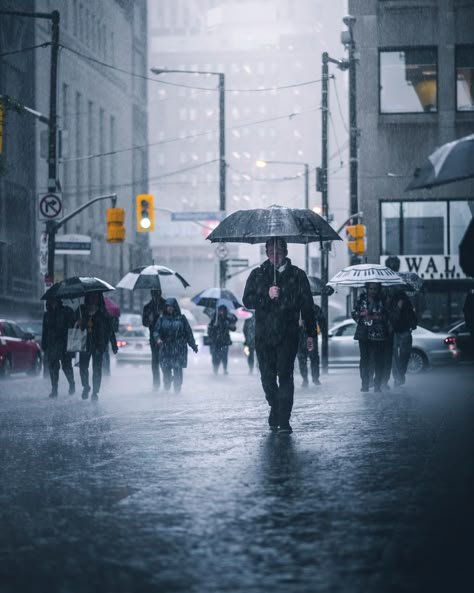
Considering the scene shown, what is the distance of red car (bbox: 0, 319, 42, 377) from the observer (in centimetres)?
2992

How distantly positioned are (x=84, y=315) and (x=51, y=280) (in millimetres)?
11018

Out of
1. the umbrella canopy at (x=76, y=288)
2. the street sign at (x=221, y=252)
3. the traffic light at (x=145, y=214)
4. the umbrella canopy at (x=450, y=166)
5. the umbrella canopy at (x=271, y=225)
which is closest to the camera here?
the umbrella canopy at (x=450, y=166)

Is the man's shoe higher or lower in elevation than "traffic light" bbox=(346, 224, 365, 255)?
lower

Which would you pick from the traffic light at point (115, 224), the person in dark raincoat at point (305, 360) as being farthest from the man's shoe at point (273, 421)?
the traffic light at point (115, 224)

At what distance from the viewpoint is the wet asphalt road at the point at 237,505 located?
5426 mm

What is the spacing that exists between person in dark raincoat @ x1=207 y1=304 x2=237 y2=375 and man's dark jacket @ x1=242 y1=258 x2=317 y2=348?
18340 millimetres

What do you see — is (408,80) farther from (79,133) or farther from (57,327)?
(79,133)

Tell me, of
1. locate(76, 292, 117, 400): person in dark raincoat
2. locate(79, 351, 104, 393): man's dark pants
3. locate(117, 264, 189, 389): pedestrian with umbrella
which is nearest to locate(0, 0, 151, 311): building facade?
locate(117, 264, 189, 389): pedestrian with umbrella

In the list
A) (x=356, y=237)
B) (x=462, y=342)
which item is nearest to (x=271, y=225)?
(x=462, y=342)

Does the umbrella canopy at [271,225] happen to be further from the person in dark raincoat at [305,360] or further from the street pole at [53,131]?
the street pole at [53,131]

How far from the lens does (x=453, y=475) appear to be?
8.59 metres

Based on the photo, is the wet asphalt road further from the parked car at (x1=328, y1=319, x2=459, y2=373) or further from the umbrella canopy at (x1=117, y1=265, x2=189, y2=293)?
the parked car at (x1=328, y1=319, x2=459, y2=373)

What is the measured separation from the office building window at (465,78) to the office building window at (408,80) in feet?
2.46

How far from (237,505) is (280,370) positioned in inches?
170
